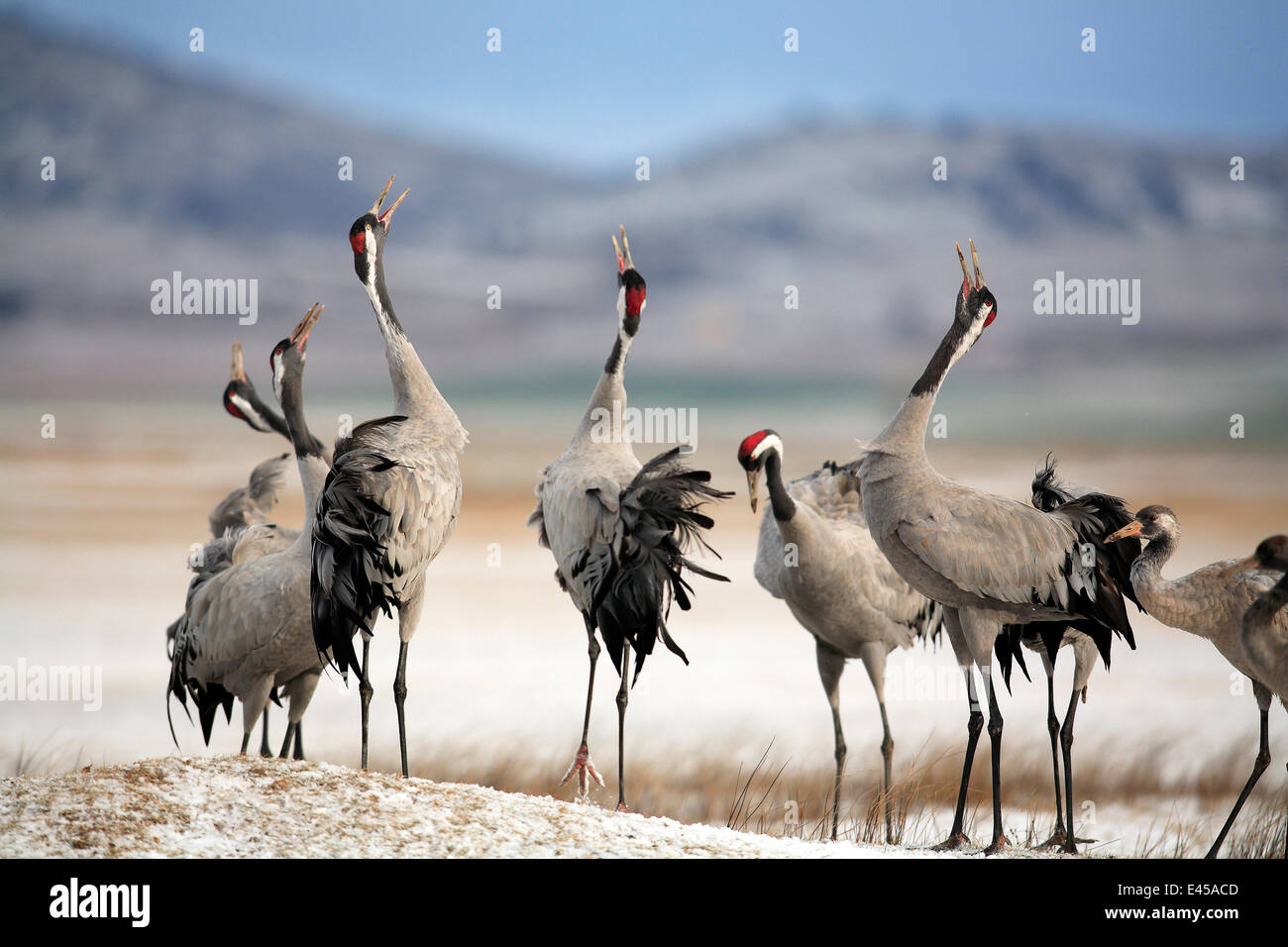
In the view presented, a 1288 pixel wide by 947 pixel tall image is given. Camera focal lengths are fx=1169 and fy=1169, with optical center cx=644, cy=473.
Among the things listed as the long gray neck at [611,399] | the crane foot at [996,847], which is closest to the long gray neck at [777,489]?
the long gray neck at [611,399]

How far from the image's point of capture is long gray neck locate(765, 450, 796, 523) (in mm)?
5590

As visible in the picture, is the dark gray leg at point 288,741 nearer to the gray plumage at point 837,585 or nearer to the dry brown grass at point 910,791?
the dry brown grass at point 910,791

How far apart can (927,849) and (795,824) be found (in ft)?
4.35

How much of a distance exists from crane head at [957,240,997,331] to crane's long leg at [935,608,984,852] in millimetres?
1361

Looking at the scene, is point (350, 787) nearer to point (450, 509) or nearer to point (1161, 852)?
point (450, 509)

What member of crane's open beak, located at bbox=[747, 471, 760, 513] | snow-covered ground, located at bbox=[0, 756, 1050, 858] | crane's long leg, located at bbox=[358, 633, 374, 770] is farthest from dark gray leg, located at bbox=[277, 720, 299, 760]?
crane's open beak, located at bbox=[747, 471, 760, 513]

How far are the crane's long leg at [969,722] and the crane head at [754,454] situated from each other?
103 centimetres

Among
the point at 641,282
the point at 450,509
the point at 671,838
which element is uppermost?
the point at 641,282

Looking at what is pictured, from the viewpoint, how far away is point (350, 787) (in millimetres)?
4648

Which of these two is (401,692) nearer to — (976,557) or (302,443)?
(302,443)

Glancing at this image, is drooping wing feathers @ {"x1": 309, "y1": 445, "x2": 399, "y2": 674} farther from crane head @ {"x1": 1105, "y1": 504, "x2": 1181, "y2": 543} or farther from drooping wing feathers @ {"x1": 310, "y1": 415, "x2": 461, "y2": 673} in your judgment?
crane head @ {"x1": 1105, "y1": 504, "x2": 1181, "y2": 543}
